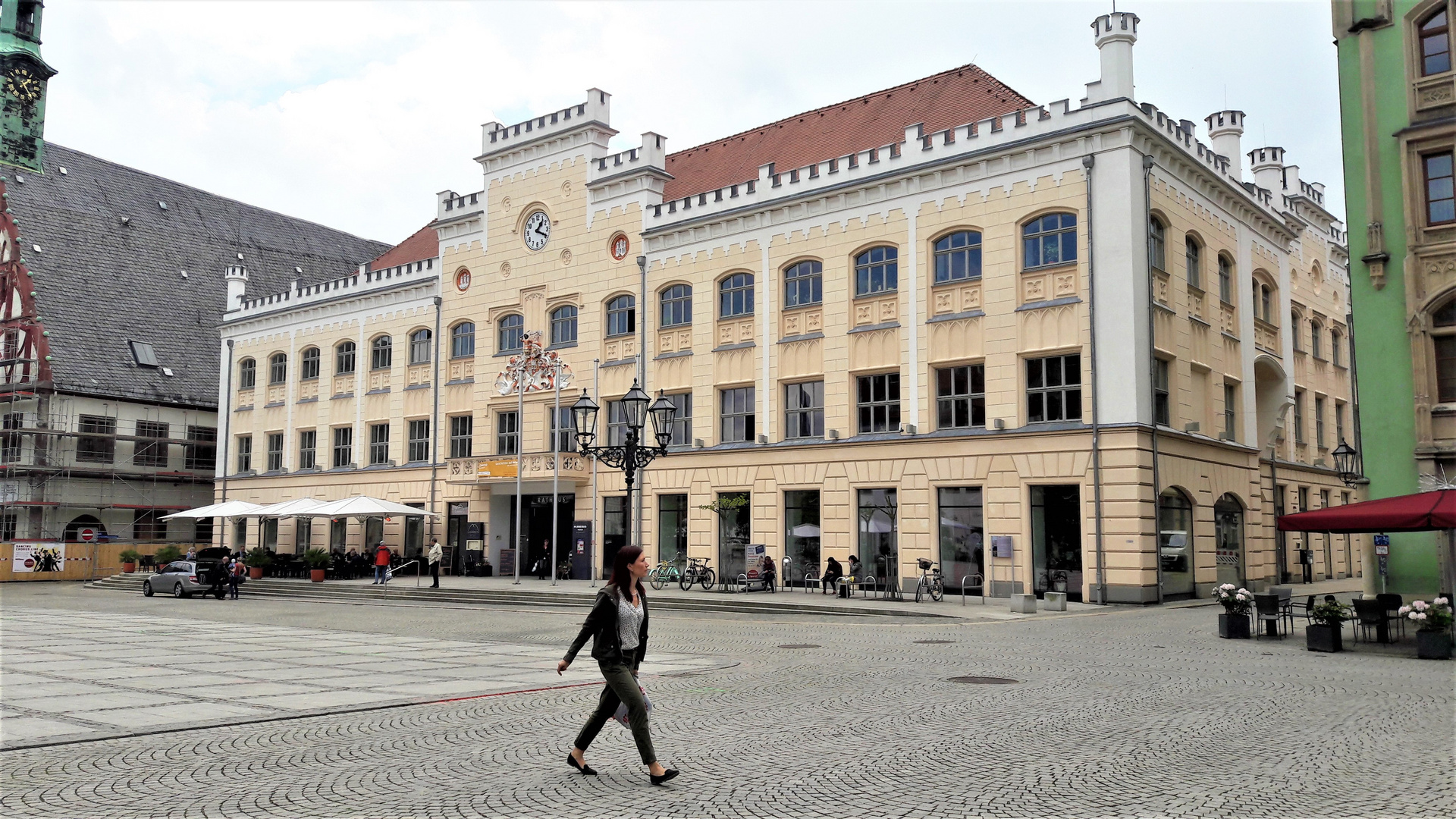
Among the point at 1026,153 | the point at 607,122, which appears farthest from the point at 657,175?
the point at 1026,153

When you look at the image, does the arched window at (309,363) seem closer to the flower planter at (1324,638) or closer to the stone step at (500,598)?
the stone step at (500,598)

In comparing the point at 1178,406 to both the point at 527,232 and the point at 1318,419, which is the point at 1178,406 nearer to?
the point at 1318,419

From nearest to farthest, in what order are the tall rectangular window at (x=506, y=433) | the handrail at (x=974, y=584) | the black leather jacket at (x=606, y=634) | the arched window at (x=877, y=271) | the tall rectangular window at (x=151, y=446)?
the black leather jacket at (x=606, y=634) → the handrail at (x=974, y=584) → the arched window at (x=877, y=271) → the tall rectangular window at (x=506, y=433) → the tall rectangular window at (x=151, y=446)

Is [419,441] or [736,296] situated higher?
[736,296]

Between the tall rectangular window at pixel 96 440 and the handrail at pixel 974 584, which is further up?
the tall rectangular window at pixel 96 440

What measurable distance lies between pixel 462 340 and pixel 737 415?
14.3 metres

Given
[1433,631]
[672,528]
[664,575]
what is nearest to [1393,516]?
[1433,631]

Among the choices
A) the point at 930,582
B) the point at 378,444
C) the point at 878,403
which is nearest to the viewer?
the point at 930,582

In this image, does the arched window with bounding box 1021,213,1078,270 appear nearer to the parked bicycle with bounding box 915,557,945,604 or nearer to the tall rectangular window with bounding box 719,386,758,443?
the parked bicycle with bounding box 915,557,945,604

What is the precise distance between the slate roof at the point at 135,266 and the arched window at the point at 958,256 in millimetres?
43052

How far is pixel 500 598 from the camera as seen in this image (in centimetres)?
3372

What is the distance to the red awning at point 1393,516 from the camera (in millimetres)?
17266

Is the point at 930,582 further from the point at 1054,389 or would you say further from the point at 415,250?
the point at 415,250

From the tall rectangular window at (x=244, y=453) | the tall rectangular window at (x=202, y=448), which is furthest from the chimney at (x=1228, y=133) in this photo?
the tall rectangular window at (x=202, y=448)
